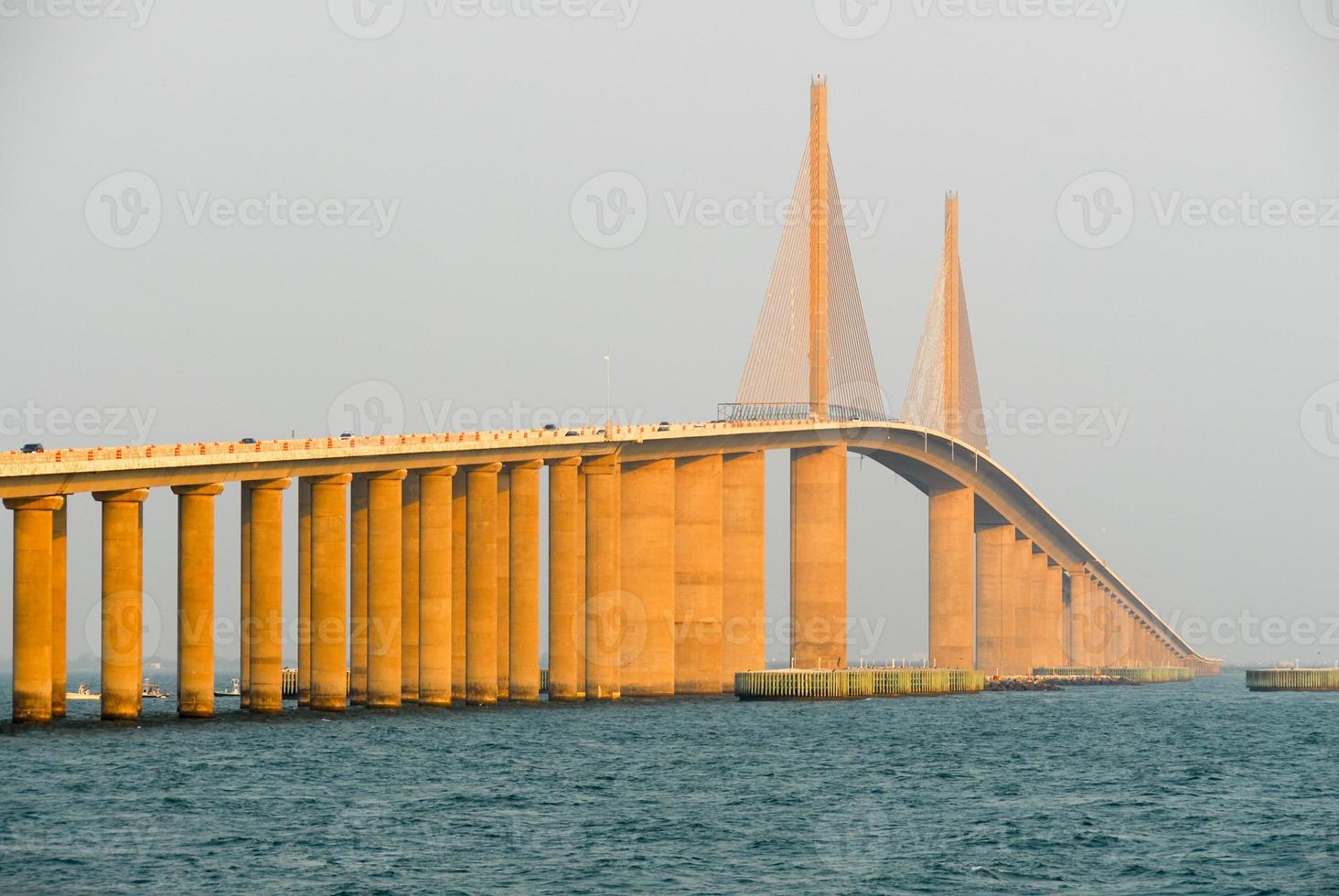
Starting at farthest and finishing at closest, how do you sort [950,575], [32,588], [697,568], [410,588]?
[950,575] → [697,568] → [410,588] → [32,588]

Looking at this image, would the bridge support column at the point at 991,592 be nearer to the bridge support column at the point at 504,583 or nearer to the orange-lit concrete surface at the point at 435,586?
the bridge support column at the point at 504,583

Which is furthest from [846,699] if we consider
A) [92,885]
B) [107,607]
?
[92,885]

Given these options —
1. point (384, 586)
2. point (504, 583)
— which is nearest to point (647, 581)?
point (504, 583)

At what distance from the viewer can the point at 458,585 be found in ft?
338

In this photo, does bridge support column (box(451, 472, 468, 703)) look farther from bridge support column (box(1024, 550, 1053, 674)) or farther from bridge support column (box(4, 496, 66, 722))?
bridge support column (box(1024, 550, 1053, 674))

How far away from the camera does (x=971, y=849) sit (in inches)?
2008

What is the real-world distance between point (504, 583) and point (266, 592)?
2462 cm

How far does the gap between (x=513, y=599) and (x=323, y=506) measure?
16087 mm

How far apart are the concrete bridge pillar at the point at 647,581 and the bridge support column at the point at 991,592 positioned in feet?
227

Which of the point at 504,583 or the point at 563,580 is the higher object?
the point at 563,580

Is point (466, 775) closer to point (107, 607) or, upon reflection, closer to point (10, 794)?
point (10, 794)

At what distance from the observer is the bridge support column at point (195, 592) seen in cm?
8038

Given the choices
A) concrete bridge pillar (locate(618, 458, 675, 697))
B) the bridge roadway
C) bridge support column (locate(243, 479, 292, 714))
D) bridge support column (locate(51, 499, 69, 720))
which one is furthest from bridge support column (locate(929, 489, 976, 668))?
bridge support column (locate(51, 499, 69, 720))

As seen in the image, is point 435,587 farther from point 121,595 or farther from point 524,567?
point 121,595
